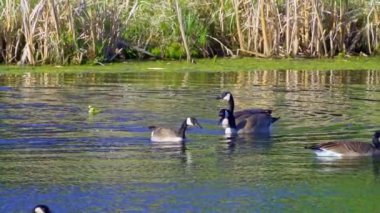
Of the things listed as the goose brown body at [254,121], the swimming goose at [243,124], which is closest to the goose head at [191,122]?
the swimming goose at [243,124]

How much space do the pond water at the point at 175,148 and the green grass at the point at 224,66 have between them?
70 centimetres

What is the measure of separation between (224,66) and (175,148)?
8587 mm

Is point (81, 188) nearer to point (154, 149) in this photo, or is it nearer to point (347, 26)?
point (154, 149)

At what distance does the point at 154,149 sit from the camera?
12562mm

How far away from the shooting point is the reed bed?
67.6ft

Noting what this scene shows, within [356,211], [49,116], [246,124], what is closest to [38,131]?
[49,116]

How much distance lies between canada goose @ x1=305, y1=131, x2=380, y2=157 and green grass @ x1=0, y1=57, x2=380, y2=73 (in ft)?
28.5

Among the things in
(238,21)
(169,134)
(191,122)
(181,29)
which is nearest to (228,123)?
(191,122)

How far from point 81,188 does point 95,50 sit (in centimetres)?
1107

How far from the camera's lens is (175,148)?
41.9ft

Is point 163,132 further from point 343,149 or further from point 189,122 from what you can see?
point 343,149

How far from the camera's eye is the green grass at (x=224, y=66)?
20.4 metres

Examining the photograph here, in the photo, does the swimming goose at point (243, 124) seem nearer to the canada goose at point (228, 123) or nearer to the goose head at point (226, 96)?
the canada goose at point (228, 123)

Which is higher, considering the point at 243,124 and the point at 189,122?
the point at 189,122
